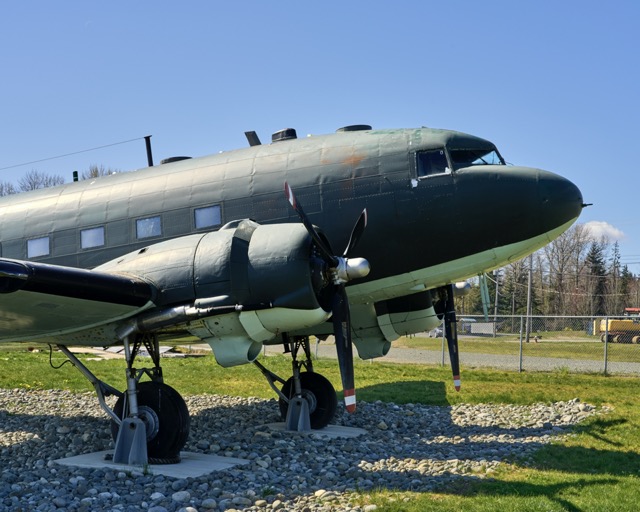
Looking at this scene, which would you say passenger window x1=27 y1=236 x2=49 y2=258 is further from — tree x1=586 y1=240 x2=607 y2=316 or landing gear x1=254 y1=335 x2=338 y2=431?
tree x1=586 y1=240 x2=607 y2=316

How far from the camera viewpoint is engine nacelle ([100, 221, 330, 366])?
9484 millimetres

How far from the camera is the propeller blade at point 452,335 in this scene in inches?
489

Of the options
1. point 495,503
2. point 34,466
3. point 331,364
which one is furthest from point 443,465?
point 331,364

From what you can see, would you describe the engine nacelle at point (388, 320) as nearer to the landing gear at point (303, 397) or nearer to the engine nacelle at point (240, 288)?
the landing gear at point (303, 397)

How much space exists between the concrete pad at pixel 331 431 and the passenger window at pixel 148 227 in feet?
14.3

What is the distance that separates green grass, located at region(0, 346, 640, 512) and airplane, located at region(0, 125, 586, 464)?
2.32 metres

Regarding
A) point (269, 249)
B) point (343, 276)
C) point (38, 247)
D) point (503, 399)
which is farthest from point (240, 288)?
point (503, 399)

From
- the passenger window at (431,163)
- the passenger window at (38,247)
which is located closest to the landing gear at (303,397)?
the passenger window at (431,163)

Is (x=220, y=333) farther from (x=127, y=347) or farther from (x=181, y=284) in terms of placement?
(x=127, y=347)

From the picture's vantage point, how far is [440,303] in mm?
13336

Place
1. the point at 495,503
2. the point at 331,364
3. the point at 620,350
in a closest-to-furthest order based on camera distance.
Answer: the point at 495,503 < the point at 331,364 < the point at 620,350

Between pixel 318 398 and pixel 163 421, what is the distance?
13.7 feet

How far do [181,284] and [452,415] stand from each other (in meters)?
7.76

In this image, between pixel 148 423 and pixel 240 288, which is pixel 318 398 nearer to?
pixel 148 423
